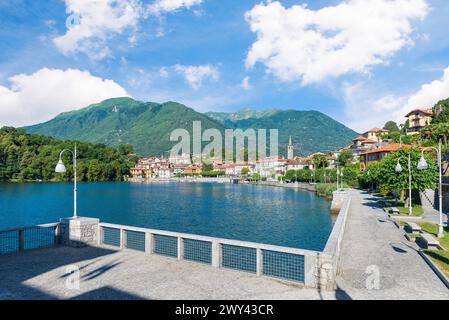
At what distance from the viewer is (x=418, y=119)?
117938 mm

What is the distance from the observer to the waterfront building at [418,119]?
115812 mm

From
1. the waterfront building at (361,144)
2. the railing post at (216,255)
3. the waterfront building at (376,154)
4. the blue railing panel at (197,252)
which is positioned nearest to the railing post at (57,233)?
the blue railing panel at (197,252)

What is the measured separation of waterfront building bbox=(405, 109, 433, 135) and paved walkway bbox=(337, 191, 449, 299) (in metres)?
111

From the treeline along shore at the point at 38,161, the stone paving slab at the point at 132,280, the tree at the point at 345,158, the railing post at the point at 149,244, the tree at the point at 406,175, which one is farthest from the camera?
the treeline along shore at the point at 38,161

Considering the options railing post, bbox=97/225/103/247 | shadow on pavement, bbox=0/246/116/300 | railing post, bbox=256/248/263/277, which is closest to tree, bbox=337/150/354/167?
railing post, bbox=97/225/103/247

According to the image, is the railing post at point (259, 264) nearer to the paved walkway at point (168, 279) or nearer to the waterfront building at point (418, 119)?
the paved walkway at point (168, 279)

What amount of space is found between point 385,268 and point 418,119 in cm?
12213

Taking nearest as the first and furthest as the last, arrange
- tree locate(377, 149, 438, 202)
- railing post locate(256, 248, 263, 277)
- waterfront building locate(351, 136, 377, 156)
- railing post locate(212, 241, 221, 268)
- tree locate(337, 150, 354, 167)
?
railing post locate(256, 248, 263, 277) < railing post locate(212, 241, 221, 268) < tree locate(377, 149, 438, 202) < tree locate(337, 150, 354, 167) < waterfront building locate(351, 136, 377, 156)

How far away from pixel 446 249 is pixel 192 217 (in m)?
35.8

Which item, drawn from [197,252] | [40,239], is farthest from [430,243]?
[40,239]

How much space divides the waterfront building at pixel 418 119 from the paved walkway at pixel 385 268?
364 ft

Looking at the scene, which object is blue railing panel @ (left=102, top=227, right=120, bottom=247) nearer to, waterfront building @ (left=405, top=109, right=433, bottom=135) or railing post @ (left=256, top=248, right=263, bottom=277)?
railing post @ (left=256, top=248, right=263, bottom=277)

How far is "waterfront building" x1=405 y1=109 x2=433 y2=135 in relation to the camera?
380 ft
